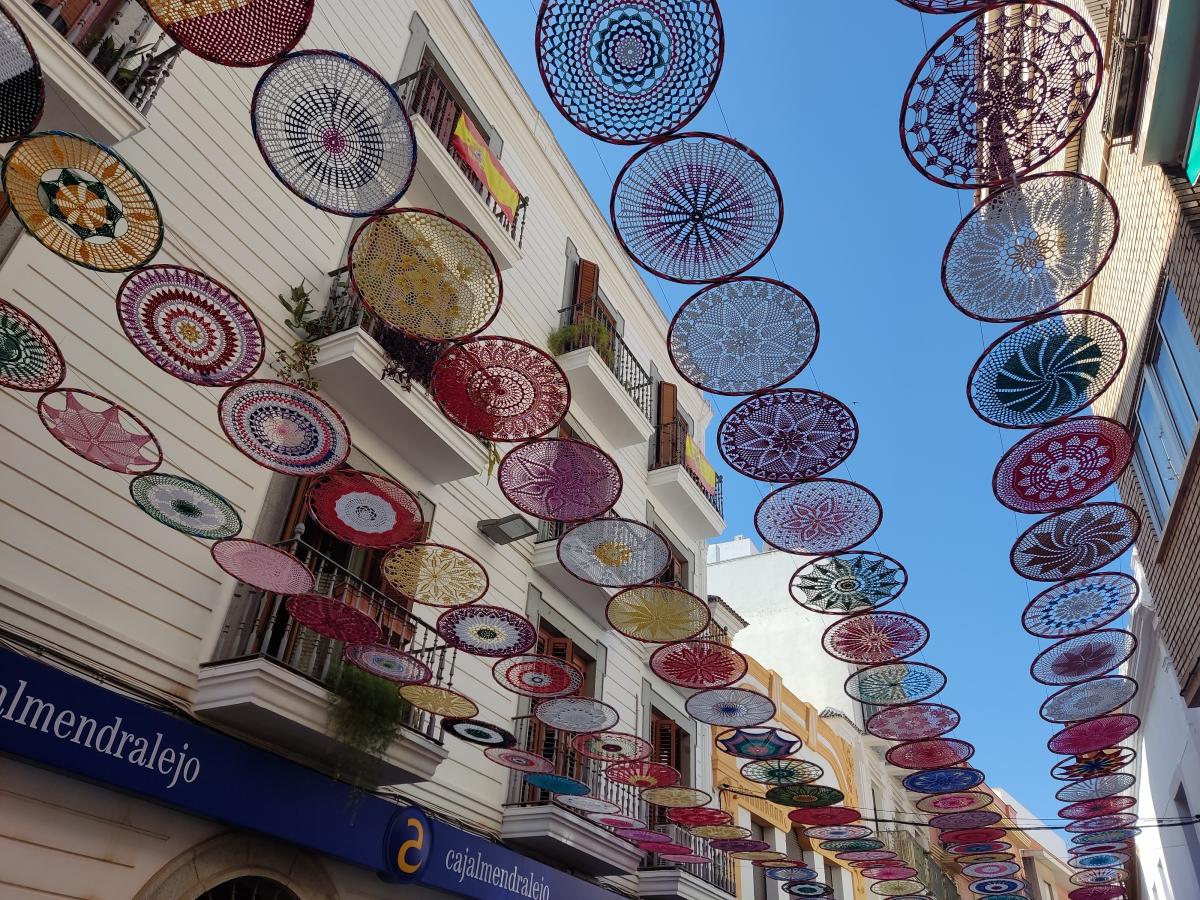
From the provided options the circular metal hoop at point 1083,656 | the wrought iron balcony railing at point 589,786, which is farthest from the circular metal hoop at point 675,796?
the circular metal hoop at point 1083,656

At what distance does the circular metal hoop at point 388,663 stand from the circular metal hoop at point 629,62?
15.4ft

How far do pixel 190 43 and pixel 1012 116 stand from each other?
15.2ft

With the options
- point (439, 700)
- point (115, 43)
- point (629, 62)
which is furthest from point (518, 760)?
point (115, 43)

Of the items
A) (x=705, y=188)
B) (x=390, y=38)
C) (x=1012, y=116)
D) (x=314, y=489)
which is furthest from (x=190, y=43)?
(x=390, y=38)

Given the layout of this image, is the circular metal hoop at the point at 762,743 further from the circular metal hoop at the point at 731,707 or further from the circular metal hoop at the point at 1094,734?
the circular metal hoop at the point at 1094,734

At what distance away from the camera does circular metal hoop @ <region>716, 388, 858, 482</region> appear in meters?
7.26

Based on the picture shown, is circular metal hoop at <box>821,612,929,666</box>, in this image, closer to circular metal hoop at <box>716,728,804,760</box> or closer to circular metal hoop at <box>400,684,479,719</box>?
circular metal hoop at <box>716,728,804,760</box>

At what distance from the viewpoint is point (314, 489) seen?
7.39 metres

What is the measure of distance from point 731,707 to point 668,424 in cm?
718

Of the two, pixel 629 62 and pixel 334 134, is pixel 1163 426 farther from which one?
pixel 334 134

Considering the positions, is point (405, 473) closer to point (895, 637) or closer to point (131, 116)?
point (131, 116)

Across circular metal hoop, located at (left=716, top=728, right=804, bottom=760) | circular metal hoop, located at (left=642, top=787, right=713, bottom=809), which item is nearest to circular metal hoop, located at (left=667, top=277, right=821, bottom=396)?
circular metal hoop, located at (left=716, top=728, right=804, bottom=760)

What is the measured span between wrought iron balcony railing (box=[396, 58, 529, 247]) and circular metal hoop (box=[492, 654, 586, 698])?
19.4ft

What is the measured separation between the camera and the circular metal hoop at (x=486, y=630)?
8008 mm
